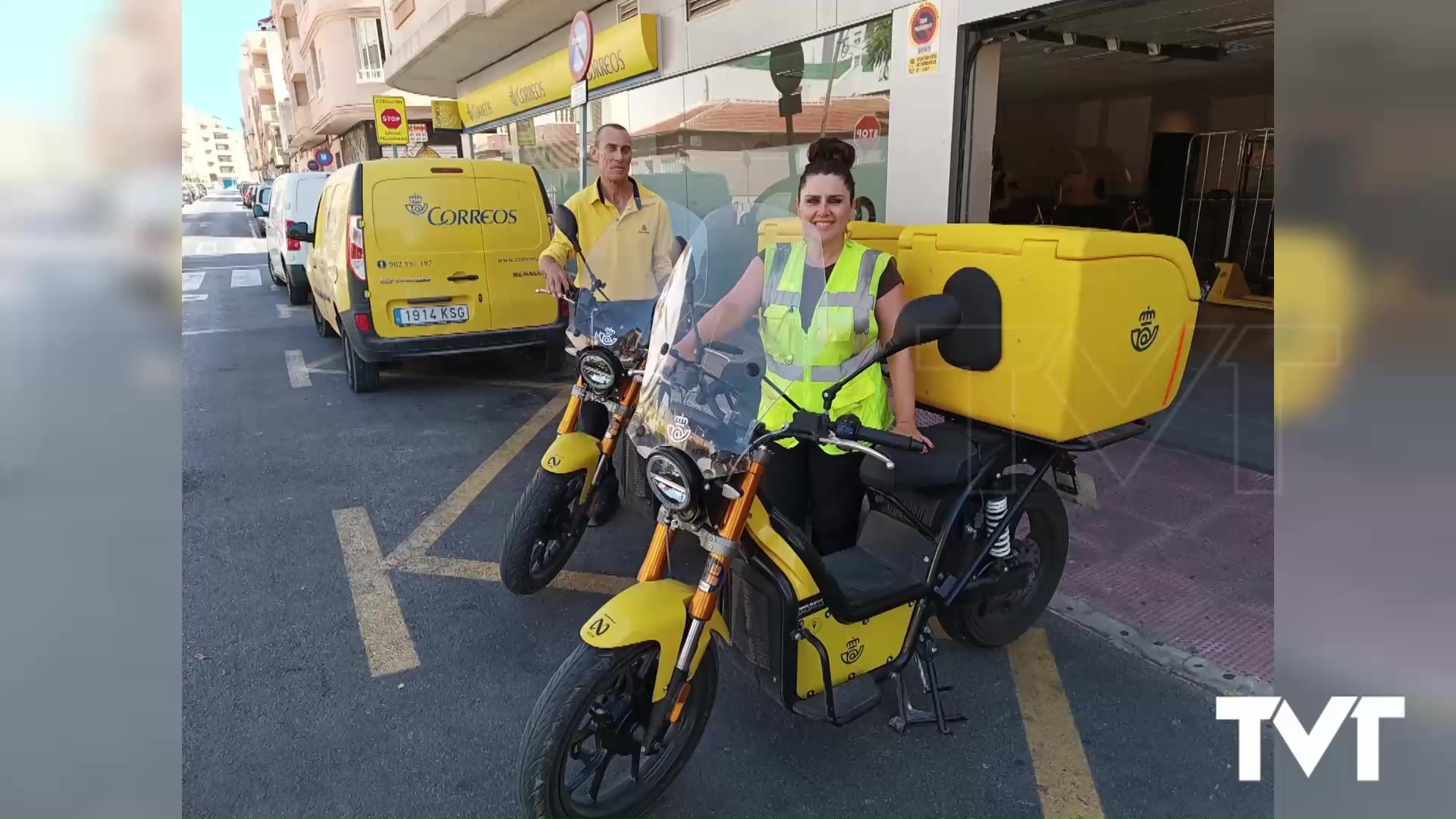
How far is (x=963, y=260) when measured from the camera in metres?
Answer: 2.59

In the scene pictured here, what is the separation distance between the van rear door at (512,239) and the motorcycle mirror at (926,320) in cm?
513

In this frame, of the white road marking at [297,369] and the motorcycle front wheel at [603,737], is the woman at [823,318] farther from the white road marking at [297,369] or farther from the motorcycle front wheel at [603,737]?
the white road marking at [297,369]

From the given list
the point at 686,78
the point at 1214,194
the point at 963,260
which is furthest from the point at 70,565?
the point at 1214,194

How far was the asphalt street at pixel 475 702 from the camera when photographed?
2346mm

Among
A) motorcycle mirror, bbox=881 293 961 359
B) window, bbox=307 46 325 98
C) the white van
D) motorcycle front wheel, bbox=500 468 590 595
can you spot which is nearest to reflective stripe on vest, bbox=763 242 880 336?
motorcycle mirror, bbox=881 293 961 359

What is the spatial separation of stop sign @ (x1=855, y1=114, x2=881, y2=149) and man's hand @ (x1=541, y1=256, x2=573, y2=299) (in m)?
4.00

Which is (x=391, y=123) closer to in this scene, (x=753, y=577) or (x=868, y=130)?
(x=868, y=130)

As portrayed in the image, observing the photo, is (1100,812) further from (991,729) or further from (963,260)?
(963,260)

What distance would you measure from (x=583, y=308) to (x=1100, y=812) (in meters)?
2.68

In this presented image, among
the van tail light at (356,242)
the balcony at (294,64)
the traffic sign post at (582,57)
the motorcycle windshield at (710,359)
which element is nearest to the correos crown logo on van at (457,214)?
the van tail light at (356,242)

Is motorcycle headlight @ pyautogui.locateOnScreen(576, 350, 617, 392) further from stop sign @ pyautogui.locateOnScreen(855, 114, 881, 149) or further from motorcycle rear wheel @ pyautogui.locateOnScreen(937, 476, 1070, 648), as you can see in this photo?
stop sign @ pyautogui.locateOnScreen(855, 114, 881, 149)

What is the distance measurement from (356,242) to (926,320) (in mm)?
5412

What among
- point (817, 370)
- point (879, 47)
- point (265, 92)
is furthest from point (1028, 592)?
point (265, 92)

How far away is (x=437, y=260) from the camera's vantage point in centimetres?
628
